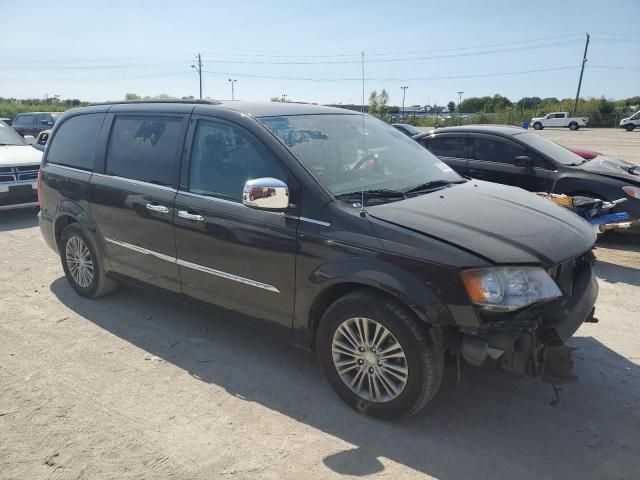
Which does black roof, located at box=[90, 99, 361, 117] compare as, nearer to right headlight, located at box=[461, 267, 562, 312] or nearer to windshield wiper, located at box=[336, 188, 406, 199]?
windshield wiper, located at box=[336, 188, 406, 199]

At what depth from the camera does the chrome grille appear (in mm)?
8609

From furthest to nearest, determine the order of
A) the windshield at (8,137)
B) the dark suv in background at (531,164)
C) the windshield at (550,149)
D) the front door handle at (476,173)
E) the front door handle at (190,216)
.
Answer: the windshield at (8,137), the front door handle at (476,173), the windshield at (550,149), the dark suv in background at (531,164), the front door handle at (190,216)

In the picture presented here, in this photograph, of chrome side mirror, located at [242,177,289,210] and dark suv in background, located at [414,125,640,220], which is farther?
dark suv in background, located at [414,125,640,220]

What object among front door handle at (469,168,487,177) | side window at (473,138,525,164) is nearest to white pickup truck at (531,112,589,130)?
side window at (473,138,525,164)

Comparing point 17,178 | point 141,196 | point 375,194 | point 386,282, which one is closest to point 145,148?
point 141,196

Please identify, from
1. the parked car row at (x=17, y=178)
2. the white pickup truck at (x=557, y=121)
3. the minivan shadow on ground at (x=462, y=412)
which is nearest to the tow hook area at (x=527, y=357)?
the minivan shadow on ground at (x=462, y=412)

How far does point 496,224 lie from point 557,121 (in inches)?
2216

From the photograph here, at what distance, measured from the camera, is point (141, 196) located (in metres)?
4.12

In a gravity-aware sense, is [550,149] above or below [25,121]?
above

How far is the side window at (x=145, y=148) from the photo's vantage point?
397cm

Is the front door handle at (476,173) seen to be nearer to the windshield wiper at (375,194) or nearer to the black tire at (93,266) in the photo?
the windshield wiper at (375,194)

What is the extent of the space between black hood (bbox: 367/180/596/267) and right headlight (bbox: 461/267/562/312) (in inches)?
2.7

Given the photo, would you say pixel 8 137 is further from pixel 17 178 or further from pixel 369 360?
pixel 369 360

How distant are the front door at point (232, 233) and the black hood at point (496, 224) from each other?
2.28ft
